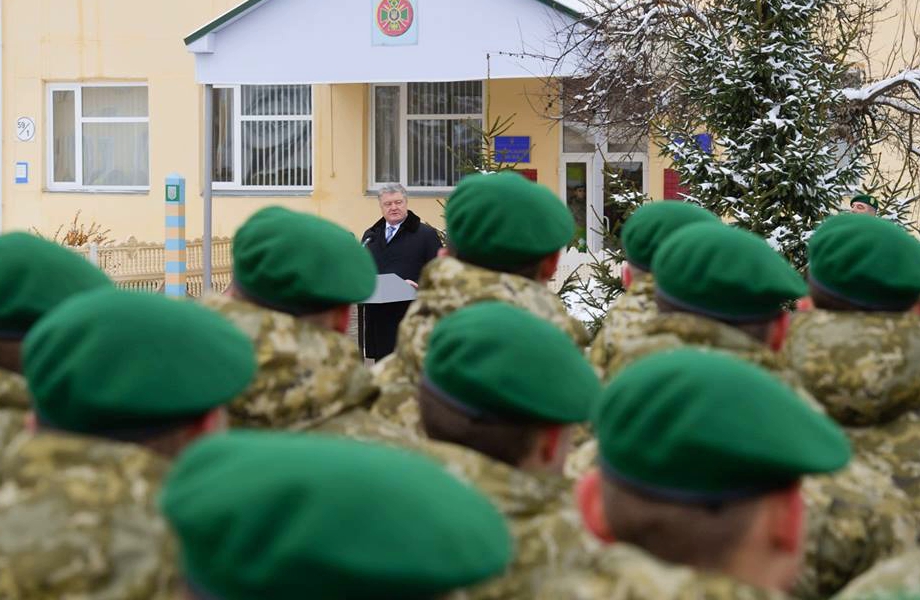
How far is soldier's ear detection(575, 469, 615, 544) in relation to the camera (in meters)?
2.10

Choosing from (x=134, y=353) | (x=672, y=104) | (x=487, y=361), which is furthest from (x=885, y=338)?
(x=672, y=104)

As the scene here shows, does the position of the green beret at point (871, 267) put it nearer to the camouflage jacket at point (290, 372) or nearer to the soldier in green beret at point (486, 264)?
the soldier in green beret at point (486, 264)

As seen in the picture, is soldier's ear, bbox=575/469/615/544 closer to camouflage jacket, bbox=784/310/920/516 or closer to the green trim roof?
camouflage jacket, bbox=784/310/920/516

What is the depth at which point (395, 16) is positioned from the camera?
14.7 meters

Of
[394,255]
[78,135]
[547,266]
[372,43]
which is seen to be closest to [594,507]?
[547,266]

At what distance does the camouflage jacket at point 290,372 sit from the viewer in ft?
11.8

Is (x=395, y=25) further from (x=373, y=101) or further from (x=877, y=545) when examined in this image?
(x=877, y=545)

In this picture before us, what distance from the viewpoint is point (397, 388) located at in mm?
4168

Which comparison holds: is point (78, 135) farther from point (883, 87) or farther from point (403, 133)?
point (883, 87)

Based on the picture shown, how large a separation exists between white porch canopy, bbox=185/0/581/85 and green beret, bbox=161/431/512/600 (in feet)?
39.4

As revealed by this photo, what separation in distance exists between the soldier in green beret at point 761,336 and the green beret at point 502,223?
1.83 feet

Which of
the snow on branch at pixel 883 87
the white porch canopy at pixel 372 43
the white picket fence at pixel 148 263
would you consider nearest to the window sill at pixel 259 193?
the white picket fence at pixel 148 263

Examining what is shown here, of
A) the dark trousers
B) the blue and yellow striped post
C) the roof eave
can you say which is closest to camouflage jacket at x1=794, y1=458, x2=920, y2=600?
the dark trousers

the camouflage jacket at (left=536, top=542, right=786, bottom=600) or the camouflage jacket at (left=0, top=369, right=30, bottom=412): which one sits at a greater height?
the camouflage jacket at (left=0, top=369, right=30, bottom=412)
